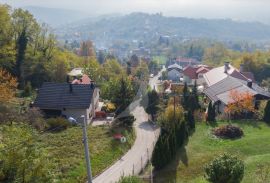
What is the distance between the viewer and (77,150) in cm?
3634

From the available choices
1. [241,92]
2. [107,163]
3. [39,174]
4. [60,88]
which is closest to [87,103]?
[60,88]

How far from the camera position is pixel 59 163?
109 ft

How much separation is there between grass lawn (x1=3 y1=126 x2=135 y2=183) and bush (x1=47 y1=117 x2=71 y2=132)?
83 cm

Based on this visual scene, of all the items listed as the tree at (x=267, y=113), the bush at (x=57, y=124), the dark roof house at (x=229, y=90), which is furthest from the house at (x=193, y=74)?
the bush at (x=57, y=124)

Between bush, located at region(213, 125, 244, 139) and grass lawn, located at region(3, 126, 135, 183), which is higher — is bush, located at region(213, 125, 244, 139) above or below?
above

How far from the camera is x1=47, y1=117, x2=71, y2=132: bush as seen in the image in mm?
42750

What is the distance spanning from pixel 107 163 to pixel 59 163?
5.03 metres

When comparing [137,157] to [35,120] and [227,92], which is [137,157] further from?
[227,92]

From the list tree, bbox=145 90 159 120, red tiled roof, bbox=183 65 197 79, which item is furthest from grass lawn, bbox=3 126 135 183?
red tiled roof, bbox=183 65 197 79

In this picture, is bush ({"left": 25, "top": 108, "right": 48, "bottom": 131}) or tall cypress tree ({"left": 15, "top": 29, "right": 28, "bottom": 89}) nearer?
bush ({"left": 25, "top": 108, "right": 48, "bottom": 131})

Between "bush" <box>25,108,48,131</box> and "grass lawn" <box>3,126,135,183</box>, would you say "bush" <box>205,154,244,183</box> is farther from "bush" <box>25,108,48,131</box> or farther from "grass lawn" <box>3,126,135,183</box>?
"bush" <box>25,108,48,131</box>

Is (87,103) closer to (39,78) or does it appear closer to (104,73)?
(39,78)

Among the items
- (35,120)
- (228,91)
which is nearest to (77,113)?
(35,120)

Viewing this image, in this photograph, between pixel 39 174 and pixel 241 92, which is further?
pixel 241 92
